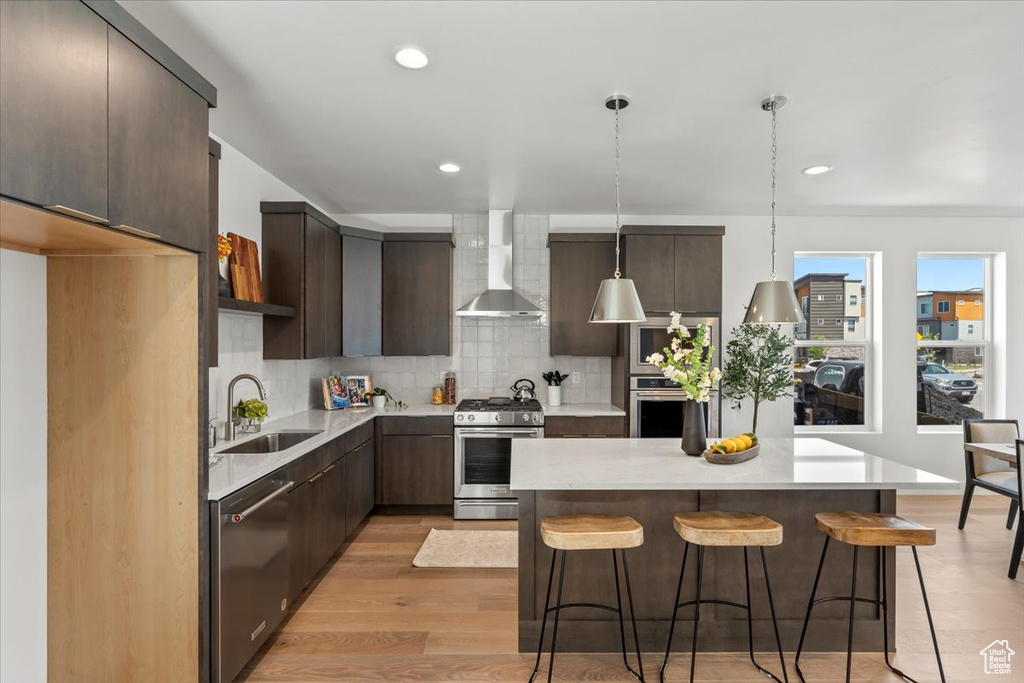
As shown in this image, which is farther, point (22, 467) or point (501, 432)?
point (501, 432)

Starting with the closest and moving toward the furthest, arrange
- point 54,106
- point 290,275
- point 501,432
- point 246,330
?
1. point 54,106
2. point 246,330
3. point 290,275
4. point 501,432

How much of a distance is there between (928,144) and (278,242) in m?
4.28

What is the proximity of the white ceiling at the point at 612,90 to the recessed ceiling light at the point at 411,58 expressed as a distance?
4 cm

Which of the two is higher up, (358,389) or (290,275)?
(290,275)

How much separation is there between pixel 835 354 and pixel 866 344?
0.97 ft

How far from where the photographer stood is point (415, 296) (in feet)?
15.6

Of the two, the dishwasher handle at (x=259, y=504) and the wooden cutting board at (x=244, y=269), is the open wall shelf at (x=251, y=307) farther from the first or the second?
Answer: the dishwasher handle at (x=259, y=504)

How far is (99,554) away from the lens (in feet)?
6.32

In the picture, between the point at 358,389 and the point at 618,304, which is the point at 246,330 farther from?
the point at 618,304

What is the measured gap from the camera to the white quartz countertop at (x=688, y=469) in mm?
2174

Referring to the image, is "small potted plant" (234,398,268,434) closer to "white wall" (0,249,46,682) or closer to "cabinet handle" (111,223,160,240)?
"white wall" (0,249,46,682)

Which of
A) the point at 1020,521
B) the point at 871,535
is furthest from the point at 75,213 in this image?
the point at 1020,521

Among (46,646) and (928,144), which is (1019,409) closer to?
(928,144)

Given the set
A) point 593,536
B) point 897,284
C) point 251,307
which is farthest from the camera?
point 897,284
